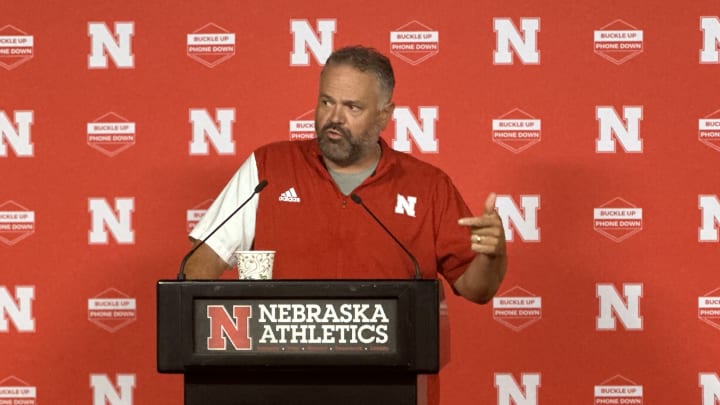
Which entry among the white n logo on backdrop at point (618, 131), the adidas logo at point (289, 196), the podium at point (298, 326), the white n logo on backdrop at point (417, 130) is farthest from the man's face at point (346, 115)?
the white n logo on backdrop at point (618, 131)

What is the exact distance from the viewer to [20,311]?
3.77 m

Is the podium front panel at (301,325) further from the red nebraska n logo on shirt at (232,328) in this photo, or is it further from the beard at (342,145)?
the beard at (342,145)

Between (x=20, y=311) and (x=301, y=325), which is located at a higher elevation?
(x=301, y=325)

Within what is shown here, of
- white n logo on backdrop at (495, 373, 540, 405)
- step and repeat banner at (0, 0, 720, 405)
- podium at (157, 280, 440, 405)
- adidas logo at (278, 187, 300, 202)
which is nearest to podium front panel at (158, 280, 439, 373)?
podium at (157, 280, 440, 405)

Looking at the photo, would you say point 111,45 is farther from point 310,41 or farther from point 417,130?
point 417,130

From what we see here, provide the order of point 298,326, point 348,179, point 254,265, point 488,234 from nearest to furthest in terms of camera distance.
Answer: point 298,326 < point 254,265 < point 488,234 < point 348,179

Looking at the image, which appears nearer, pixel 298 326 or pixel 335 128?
pixel 298 326

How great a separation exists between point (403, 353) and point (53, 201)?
7.17 feet

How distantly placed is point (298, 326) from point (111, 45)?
2.14 m

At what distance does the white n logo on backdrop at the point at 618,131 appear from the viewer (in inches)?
147

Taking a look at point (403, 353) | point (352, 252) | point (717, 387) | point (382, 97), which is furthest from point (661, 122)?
point (403, 353)

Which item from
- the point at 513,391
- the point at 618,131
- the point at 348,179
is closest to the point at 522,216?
the point at 618,131

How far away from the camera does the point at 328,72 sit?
2777 millimetres

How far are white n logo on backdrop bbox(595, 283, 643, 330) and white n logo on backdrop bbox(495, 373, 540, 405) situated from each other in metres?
0.32
